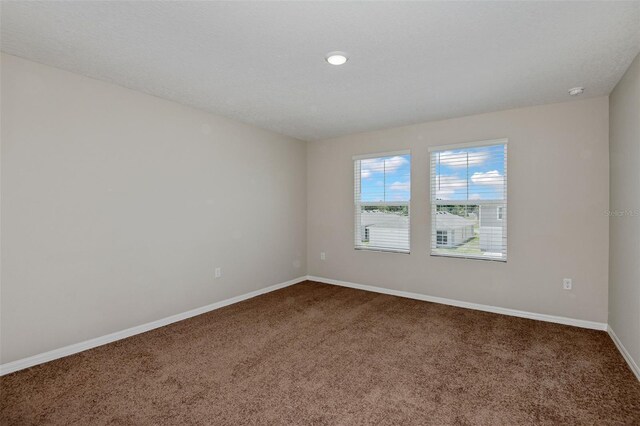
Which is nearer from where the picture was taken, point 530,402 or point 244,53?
point 530,402

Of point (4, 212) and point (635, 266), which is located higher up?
point (4, 212)

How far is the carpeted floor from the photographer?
6.50 ft

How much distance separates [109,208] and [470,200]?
4.00 meters

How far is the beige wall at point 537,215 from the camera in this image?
3385 millimetres

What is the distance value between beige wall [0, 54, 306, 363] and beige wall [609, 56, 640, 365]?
13.1 ft

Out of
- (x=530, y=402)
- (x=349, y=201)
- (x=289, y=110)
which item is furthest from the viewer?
(x=349, y=201)

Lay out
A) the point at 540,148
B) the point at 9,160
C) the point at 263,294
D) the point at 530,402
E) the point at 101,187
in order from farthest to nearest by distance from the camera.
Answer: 1. the point at 263,294
2. the point at 540,148
3. the point at 101,187
4. the point at 9,160
5. the point at 530,402

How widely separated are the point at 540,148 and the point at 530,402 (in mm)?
2719

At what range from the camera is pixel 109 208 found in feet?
9.99

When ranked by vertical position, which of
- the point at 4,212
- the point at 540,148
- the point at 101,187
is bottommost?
the point at 4,212

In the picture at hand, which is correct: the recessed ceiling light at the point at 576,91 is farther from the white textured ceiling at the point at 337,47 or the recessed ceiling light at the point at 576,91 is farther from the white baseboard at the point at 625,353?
the white baseboard at the point at 625,353

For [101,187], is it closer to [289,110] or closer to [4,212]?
[4,212]

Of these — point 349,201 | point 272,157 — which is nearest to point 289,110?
point 272,157

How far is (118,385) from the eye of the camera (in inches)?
90.7
